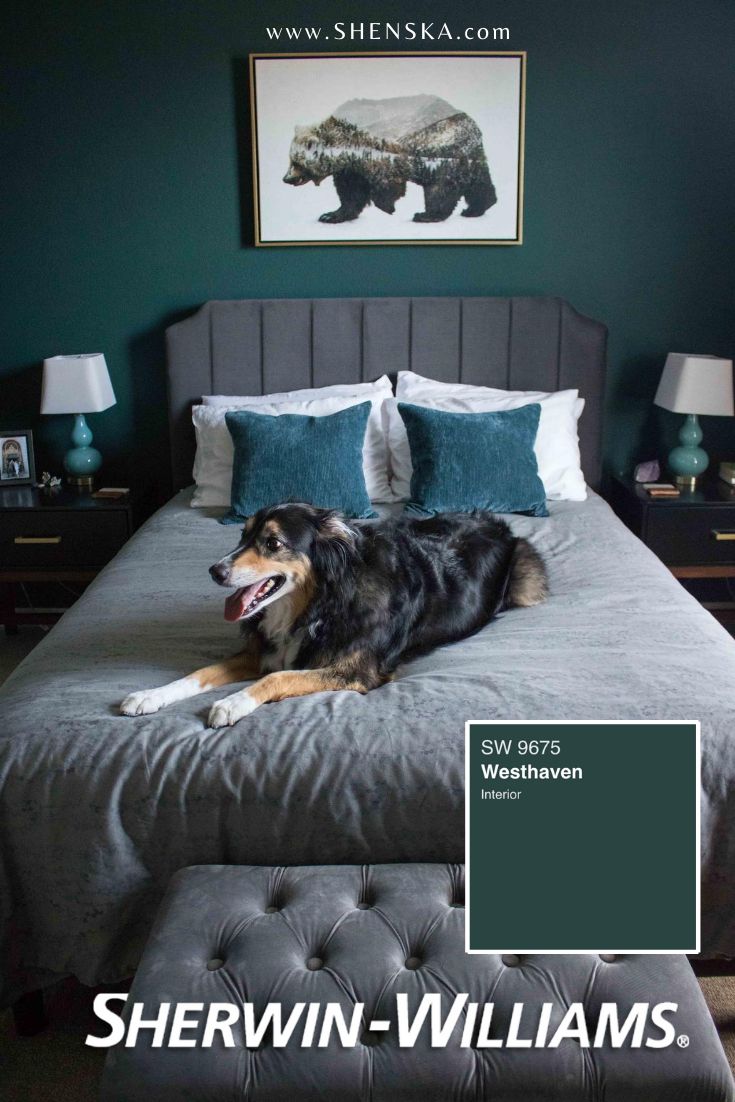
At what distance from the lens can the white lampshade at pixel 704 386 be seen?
3.72m

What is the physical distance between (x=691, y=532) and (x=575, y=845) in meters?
2.49

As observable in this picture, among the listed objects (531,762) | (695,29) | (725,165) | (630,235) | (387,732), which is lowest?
→ (387,732)

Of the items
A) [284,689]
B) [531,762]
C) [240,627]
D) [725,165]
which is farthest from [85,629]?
[725,165]

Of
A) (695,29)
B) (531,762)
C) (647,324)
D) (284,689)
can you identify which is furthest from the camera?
(647,324)

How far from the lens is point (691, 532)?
3.71 meters

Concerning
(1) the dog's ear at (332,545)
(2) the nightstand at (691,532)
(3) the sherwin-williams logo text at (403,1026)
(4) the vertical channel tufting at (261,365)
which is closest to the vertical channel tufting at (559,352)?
(2) the nightstand at (691,532)

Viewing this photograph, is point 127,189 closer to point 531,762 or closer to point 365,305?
point 365,305

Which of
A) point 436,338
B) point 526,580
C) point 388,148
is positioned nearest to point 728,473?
point 436,338

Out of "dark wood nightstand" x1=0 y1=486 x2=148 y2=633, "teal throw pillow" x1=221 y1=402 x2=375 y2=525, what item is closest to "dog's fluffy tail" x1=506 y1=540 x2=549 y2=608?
"teal throw pillow" x1=221 y1=402 x2=375 y2=525

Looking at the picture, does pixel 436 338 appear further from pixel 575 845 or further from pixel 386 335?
pixel 575 845

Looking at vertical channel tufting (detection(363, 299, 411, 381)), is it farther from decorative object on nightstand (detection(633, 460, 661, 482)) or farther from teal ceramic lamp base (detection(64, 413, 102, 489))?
teal ceramic lamp base (detection(64, 413, 102, 489))

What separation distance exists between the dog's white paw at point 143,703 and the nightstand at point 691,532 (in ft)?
7.31

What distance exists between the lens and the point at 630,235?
156 inches

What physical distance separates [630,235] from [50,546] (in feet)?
8.46
